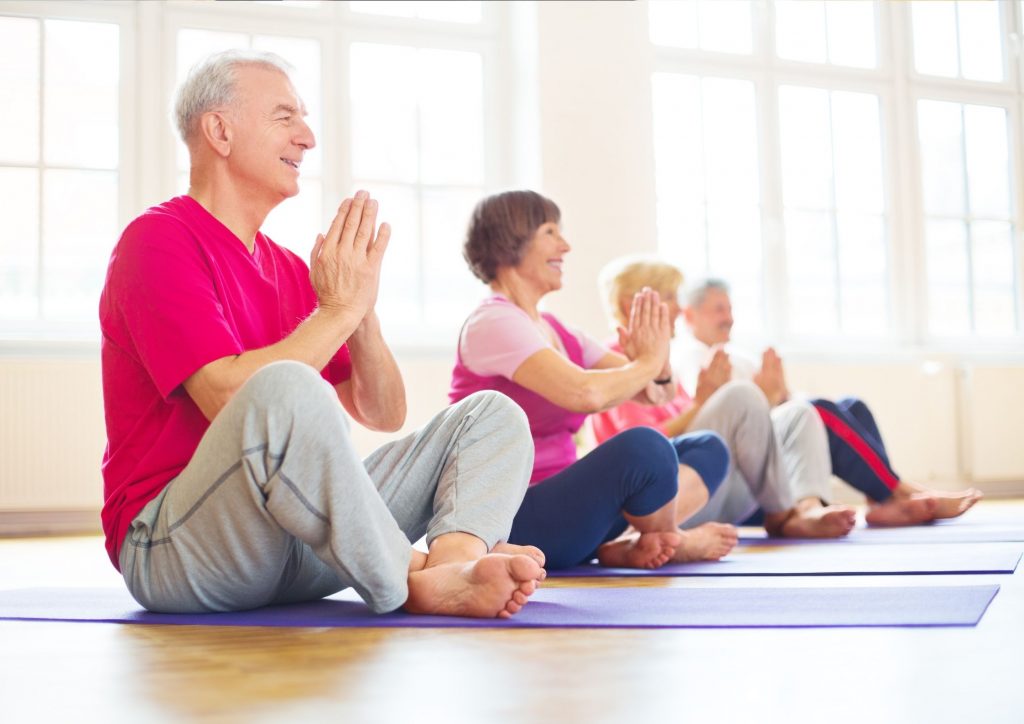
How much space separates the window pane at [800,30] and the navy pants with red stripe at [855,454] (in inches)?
112

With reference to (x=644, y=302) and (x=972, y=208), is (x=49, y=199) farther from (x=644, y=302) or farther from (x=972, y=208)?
(x=972, y=208)

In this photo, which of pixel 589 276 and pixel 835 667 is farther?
pixel 589 276

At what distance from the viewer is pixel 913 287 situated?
19.6 feet

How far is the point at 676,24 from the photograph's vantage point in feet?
18.5

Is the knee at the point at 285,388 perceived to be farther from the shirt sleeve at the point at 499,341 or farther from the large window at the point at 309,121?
the large window at the point at 309,121

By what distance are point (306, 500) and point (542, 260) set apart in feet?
3.95

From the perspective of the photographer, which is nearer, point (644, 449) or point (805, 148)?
point (644, 449)

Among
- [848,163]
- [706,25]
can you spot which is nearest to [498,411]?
[706,25]

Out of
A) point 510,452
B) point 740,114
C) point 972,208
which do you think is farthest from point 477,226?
point 972,208

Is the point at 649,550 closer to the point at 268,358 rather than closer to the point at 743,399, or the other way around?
the point at 743,399

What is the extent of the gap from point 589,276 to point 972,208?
2.42m

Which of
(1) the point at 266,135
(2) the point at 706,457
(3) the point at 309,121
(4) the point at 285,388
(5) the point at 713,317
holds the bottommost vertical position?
(2) the point at 706,457

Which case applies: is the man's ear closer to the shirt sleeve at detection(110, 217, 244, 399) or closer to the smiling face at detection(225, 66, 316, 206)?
the smiling face at detection(225, 66, 316, 206)

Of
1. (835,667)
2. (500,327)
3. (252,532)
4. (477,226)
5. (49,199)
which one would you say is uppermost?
(49,199)
